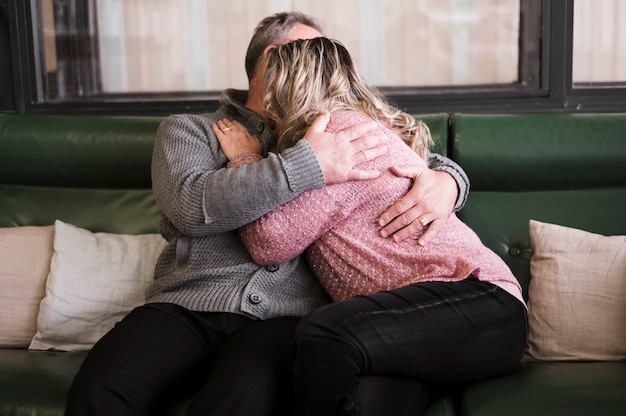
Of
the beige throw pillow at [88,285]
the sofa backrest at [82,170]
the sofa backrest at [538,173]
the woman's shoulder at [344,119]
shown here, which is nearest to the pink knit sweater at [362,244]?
the woman's shoulder at [344,119]

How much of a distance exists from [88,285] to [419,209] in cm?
89

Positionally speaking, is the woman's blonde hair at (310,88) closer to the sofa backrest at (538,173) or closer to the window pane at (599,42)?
the sofa backrest at (538,173)

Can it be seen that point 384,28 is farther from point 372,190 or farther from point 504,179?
point 372,190

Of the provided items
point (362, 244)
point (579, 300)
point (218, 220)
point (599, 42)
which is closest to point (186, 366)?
point (218, 220)

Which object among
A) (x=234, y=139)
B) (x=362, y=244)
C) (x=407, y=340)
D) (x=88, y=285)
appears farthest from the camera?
(x=88, y=285)

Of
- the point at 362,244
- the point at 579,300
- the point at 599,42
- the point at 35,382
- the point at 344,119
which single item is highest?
the point at 599,42

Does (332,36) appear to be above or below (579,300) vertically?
above

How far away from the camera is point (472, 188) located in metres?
2.14

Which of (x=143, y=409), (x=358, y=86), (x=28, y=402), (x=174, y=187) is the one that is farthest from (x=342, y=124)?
(x=28, y=402)

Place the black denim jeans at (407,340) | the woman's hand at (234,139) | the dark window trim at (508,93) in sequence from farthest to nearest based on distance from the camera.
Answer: the dark window trim at (508,93) → the woman's hand at (234,139) → the black denim jeans at (407,340)

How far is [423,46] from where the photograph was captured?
2.67 metres

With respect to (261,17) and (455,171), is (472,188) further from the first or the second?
(261,17)

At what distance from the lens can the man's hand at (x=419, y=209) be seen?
1.67m

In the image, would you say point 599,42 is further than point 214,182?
Yes
